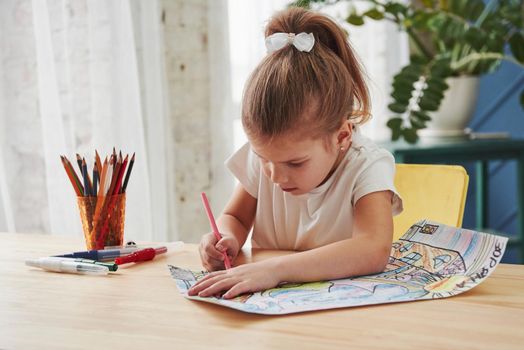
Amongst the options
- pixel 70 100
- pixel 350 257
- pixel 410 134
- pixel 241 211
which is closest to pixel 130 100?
pixel 70 100

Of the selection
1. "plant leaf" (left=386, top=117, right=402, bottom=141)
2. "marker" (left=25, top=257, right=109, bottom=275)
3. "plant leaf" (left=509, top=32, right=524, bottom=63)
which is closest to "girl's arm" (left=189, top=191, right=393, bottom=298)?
"marker" (left=25, top=257, right=109, bottom=275)

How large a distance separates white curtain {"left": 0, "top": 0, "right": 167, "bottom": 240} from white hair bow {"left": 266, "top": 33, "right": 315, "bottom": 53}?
0.85 m

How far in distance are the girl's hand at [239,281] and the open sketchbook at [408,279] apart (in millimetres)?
11

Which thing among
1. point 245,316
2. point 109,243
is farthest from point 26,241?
point 245,316

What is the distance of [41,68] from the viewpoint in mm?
1883

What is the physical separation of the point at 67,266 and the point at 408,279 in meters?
0.53

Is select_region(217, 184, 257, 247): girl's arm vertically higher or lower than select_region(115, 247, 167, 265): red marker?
higher

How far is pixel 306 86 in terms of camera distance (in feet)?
3.91

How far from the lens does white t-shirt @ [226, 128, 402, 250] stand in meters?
1.31

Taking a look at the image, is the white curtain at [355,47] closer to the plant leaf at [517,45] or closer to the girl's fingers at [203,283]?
the plant leaf at [517,45]

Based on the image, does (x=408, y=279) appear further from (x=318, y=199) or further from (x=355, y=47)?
(x=355, y=47)

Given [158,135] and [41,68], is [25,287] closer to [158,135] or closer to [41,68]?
[41,68]

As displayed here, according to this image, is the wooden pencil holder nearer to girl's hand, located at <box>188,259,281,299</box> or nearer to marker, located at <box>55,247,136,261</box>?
marker, located at <box>55,247,136,261</box>

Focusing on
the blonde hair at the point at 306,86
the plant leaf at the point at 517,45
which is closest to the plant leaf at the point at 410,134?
the plant leaf at the point at 517,45
